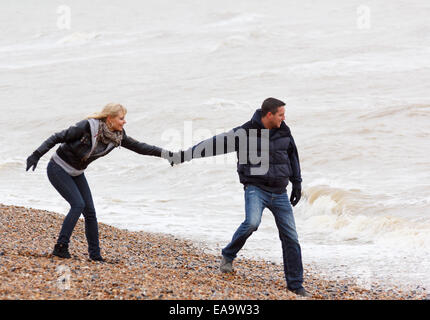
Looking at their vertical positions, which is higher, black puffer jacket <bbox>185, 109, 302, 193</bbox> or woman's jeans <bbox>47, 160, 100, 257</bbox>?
black puffer jacket <bbox>185, 109, 302, 193</bbox>

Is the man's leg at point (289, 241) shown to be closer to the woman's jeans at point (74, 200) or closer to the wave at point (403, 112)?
the woman's jeans at point (74, 200)

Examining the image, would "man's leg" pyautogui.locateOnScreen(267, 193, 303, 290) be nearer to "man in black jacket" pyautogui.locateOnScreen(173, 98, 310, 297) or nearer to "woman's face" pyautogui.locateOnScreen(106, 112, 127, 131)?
"man in black jacket" pyautogui.locateOnScreen(173, 98, 310, 297)

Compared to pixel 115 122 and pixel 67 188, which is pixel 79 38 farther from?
pixel 115 122

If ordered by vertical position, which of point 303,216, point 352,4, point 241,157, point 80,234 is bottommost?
point 303,216

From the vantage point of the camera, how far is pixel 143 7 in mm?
70625

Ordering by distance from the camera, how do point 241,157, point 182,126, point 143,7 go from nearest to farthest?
point 241,157
point 182,126
point 143,7

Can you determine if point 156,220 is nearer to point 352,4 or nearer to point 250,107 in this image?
point 250,107

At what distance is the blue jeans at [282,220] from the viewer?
21.0 ft

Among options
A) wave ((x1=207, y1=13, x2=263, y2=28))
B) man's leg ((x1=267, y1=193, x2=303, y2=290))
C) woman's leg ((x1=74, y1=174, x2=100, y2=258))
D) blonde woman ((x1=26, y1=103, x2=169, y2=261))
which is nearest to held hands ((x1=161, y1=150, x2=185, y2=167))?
blonde woman ((x1=26, y1=103, x2=169, y2=261))

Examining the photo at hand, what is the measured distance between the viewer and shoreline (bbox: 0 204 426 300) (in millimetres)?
5559

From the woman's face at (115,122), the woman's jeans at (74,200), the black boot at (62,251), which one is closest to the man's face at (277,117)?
the woman's face at (115,122)

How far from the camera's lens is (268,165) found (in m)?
6.30
